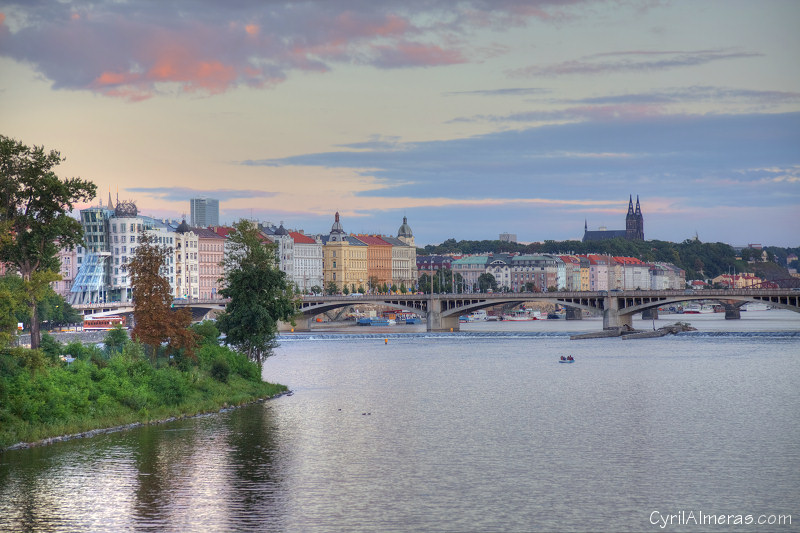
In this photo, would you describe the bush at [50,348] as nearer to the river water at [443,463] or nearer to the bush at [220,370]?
the river water at [443,463]

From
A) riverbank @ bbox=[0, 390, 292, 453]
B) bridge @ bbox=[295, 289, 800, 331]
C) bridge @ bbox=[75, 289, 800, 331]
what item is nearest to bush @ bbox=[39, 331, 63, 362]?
riverbank @ bbox=[0, 390, 292, 453]

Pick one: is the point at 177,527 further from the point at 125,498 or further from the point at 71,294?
the point at 71,294

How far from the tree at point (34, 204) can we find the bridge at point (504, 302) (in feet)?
234

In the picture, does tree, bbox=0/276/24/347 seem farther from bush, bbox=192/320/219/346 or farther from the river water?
bush, bbox=192/320/219/346

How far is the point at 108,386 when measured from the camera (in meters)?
53.7

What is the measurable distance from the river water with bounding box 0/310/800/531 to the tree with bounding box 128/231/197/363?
516cm

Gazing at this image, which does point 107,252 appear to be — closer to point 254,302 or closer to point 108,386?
point 254,302

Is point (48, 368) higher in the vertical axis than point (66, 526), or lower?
higher

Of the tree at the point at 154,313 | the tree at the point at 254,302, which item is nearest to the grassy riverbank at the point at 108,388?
the tree at the point at 154,313

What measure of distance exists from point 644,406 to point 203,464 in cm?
2750

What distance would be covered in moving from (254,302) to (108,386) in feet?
52.3

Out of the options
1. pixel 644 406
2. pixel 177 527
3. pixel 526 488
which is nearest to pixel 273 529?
pixel 177 527

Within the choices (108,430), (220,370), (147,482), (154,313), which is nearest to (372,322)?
(220,370)

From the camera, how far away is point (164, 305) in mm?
61562
